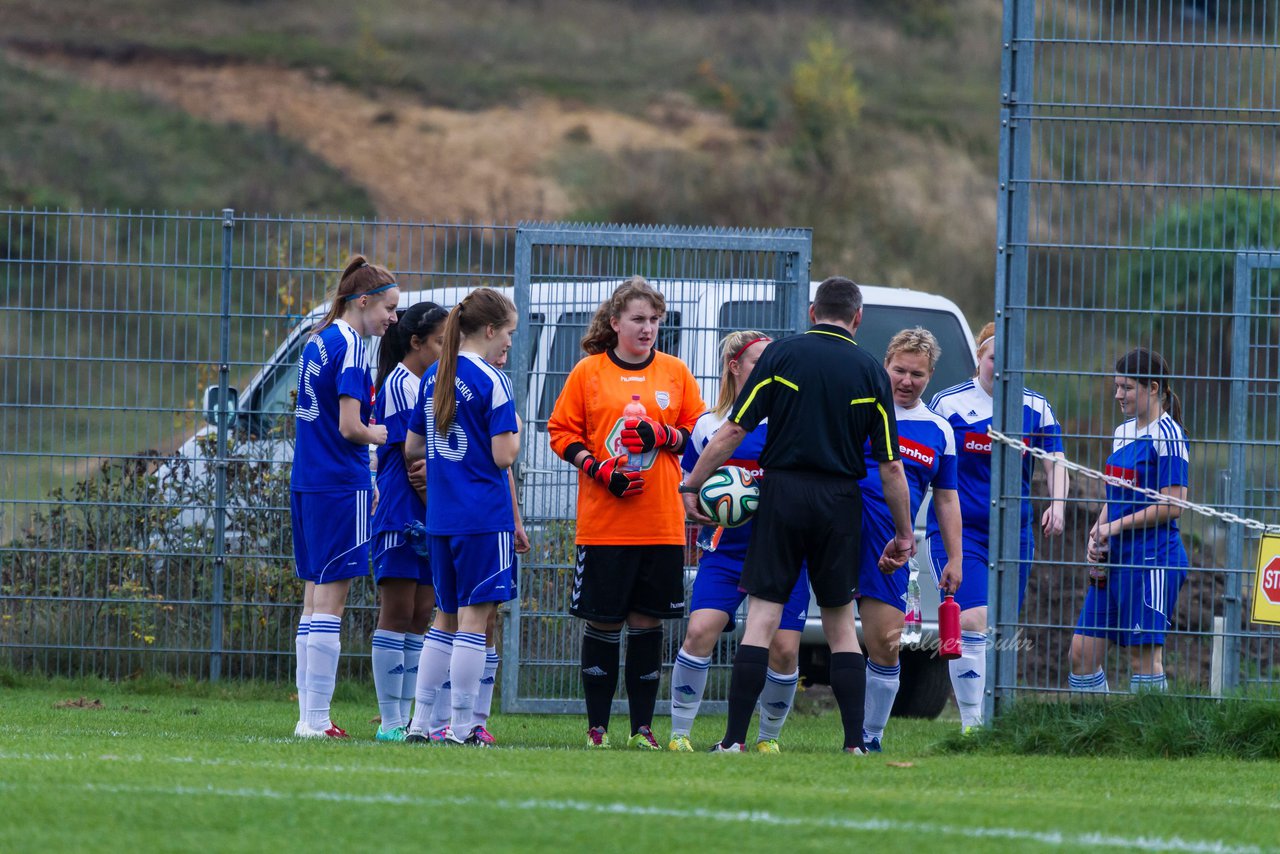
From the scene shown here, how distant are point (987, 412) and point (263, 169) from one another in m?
35.3

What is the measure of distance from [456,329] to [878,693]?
8.22 ft

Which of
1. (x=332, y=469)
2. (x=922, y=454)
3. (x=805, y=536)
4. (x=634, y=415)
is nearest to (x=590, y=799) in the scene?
(x=805, y=536)

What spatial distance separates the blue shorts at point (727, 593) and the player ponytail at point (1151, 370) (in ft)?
5.58

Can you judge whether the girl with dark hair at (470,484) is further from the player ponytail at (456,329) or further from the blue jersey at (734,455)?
the blue jersey at (734,455)

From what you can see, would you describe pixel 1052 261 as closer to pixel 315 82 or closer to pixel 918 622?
pixel 918 622

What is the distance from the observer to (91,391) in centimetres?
1065

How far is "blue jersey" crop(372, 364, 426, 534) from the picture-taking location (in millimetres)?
8070

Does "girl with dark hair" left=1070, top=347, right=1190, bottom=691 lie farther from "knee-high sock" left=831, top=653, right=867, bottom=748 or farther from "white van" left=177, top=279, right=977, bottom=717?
"white van" left=177, top=279, right=977, bottom=717

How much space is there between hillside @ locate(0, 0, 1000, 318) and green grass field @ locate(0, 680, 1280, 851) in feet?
102

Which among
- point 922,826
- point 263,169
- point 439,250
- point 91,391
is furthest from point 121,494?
point 263,169

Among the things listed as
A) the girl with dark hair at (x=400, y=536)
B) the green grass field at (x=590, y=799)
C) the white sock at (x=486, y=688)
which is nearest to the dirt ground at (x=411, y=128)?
the girl with dark hair at (x=400, y=536)

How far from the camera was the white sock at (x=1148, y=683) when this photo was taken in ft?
25.2

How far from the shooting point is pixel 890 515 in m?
7.94

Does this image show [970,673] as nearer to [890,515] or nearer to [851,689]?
[890,515]
